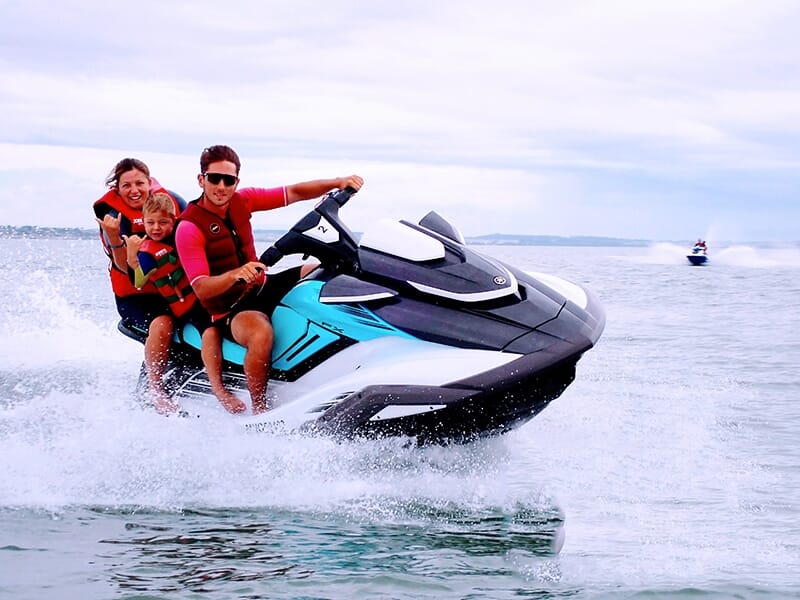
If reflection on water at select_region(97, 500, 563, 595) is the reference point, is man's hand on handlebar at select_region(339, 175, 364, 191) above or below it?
above

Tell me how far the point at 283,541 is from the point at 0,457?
185 centimetres

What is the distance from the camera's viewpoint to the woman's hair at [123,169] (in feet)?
17.3

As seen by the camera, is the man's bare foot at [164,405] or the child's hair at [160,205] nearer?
the child's hair at [160,205]

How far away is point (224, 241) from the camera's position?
15.5 ft

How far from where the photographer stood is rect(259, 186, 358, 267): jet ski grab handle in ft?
15.1

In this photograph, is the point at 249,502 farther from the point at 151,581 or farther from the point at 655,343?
the point at 655,343

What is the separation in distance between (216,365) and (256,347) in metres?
0.31

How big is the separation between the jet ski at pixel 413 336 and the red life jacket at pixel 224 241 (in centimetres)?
20

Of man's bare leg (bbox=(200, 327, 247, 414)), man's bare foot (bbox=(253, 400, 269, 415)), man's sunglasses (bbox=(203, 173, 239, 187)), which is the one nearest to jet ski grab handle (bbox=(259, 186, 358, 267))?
man's sunglasses (bbox=(203, 173, 239, 187))

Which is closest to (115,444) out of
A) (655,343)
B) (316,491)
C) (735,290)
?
(316,491)

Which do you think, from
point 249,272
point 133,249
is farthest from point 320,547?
point 133,249

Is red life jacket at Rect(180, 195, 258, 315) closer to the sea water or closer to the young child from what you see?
the young child

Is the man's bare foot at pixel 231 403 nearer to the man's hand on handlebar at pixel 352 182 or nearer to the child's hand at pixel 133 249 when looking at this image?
the child's hand at pixel 133 249

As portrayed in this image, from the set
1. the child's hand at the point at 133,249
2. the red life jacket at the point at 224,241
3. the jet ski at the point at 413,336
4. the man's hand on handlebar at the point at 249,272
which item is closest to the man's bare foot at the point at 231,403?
the jet ski at the point at 413,336
